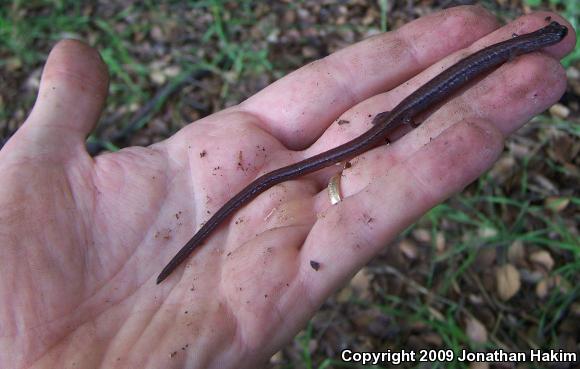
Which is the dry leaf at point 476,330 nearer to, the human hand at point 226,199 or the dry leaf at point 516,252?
the dry leaf at point 516,252

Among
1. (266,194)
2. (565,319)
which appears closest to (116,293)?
(266,194)

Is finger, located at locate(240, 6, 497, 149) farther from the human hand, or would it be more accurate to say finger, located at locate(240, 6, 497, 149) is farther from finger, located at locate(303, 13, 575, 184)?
finger, located at locate(303, 13, 575, 184)

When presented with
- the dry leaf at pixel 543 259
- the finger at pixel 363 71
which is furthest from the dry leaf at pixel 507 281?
the finger at pixel 363 71

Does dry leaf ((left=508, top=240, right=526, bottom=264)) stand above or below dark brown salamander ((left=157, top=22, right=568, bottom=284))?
below

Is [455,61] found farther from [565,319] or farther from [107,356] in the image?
[107,356]

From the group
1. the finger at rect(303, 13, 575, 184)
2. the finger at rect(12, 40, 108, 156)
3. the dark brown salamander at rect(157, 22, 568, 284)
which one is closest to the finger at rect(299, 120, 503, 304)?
the finger at rect(303, 13, 575, 184)

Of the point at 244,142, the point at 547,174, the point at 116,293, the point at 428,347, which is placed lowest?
the point at 428,347

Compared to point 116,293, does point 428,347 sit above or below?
below
